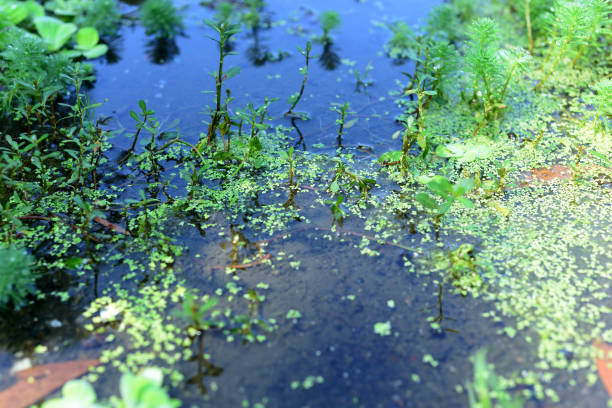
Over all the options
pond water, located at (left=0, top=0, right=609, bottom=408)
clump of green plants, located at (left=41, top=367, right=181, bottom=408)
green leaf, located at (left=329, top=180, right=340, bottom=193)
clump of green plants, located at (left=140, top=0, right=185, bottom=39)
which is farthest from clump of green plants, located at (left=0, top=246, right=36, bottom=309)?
clump of green plants, located at (left=140, top=0, right=185, bottom=39)

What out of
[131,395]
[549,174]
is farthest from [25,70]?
[549,174]

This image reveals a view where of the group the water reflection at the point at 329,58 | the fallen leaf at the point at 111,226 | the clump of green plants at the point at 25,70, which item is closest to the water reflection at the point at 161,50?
the clump of green plants at the point at 25,70

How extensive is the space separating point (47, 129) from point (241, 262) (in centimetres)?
146

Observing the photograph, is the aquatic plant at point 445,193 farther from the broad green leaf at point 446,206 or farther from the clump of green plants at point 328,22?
the clump of green plants at point 328,22

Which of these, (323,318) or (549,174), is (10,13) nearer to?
(323,318)

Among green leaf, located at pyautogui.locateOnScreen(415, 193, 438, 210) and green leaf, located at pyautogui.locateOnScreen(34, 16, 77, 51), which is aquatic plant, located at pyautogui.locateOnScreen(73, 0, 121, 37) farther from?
green leaf, located at pyautogui.locateOnScreen(415, 193, 438, 210)

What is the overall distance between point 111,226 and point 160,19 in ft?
7.09

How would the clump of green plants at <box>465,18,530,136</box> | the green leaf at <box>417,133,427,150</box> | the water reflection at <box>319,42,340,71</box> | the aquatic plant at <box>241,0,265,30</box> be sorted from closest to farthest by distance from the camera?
the green leaf at <box>417,133,427,150</box>
the clump of green plants at <box>465,18,530,136</box>
the water reflection at <box>319,42,340,71</box>
the aquatic plant at <box>241,0,265,30</box>

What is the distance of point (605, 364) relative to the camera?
156cm

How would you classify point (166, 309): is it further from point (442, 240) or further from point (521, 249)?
point (521, 249)

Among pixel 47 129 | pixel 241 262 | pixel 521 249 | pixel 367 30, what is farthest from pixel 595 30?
pixel 47 129

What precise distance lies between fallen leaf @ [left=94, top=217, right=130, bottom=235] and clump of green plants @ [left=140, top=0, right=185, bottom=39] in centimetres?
206

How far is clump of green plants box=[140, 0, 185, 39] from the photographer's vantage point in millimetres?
3588

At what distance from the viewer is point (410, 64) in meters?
3.40
